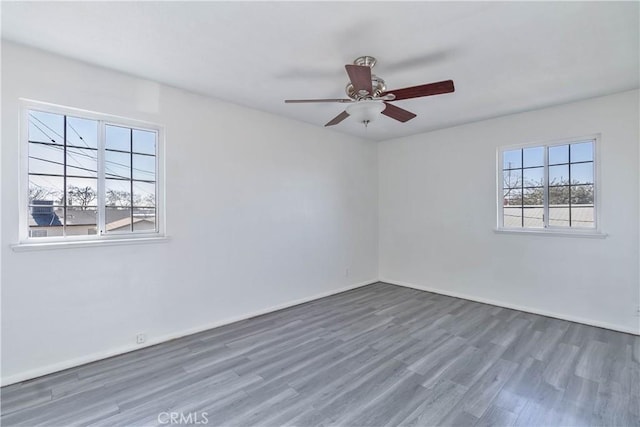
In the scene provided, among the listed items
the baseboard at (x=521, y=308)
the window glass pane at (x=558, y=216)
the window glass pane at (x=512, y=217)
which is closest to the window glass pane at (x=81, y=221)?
the baseboard at (x=521, y=308)

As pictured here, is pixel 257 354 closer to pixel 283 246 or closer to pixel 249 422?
pixel 249 422

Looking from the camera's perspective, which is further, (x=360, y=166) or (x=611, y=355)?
(x=360, y=166)

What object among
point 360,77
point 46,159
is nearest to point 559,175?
point 360,77

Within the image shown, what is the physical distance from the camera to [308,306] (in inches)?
160

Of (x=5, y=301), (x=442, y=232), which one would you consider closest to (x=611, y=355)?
(x=442, y=232)

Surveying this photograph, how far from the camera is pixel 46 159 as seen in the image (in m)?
2.45

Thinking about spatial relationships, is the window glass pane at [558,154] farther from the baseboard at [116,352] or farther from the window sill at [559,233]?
the baseboard at [116,352]

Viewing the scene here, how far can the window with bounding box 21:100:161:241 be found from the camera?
7.93 feet

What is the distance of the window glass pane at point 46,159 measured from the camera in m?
2.39

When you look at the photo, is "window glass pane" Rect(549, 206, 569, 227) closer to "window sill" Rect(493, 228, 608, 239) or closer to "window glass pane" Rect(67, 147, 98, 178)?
"window sill" Rect(493, 228, 608, 239)

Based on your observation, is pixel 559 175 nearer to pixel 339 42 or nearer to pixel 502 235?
pixel 502 235

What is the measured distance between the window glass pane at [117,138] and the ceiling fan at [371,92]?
64.3 inches

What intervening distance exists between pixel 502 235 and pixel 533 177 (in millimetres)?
839

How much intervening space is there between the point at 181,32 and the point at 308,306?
331 cm
